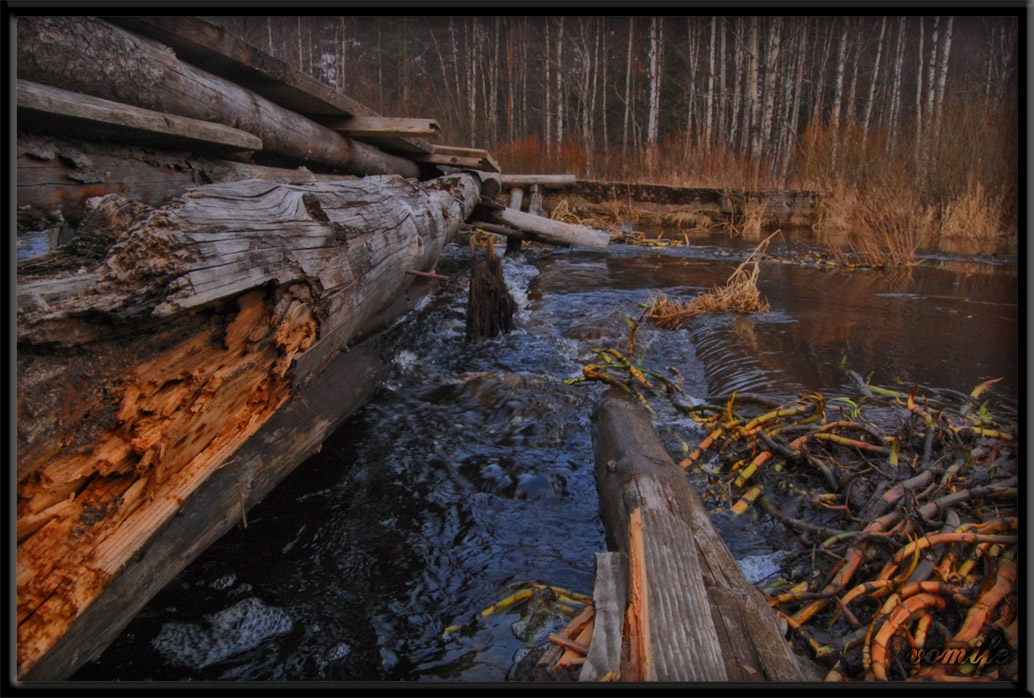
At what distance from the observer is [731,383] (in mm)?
3660

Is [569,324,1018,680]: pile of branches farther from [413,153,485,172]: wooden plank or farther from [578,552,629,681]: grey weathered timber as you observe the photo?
[413,153,485,172]: wooden plank

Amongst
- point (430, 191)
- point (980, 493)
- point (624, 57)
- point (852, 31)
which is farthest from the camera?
point (624, 57)

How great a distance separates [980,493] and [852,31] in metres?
21.0

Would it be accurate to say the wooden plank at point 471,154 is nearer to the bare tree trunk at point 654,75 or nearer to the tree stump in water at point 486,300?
the tree stump in water at point 486,300

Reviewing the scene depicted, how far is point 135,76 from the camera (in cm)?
250

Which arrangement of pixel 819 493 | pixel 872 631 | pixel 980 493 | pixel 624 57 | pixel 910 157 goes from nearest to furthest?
pixel 872 631, pixel 980 493, pixel 819 493, pixel 910 157, pixel 624 57

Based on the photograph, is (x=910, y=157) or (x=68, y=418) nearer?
(x=68, y=418)

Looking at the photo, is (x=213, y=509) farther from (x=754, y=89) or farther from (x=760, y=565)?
(x=754, y=89)

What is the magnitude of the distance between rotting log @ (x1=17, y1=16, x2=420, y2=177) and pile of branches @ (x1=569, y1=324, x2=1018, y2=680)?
292 cm

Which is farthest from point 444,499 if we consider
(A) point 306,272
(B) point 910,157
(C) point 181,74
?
(B) point 910,157

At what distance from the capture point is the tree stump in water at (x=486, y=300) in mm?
4625

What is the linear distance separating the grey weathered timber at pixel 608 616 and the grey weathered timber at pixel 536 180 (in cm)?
946

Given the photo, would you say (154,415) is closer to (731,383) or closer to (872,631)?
(872,631)

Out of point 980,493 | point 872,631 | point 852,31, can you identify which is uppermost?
point 852,31
